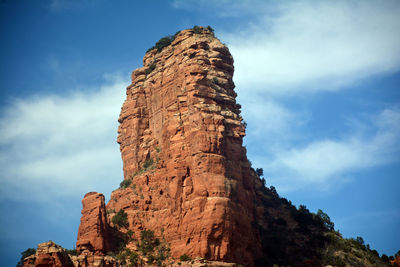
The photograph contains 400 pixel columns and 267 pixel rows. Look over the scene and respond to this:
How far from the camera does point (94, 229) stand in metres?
91.3

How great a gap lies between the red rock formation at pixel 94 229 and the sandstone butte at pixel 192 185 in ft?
0.48

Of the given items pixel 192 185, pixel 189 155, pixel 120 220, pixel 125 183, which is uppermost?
pixel 125 183

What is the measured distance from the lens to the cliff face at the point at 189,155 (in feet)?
282

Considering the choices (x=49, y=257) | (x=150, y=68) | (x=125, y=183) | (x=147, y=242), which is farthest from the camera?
(x=150, y=68)

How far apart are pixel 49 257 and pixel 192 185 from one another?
21217mm

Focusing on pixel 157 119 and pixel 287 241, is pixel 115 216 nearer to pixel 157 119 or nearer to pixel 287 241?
pixel 157 119

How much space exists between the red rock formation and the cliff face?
4.91m

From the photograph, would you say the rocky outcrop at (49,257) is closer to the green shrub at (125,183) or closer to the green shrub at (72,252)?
the green shrub at (72,252)

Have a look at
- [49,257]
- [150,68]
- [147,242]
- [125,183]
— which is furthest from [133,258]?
[150,68]

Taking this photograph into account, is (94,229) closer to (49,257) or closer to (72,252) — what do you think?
(72,252)

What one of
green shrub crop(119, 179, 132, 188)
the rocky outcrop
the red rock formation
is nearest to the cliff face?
green shrub crop(119, 179, 132, 188)

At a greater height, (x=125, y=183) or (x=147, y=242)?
(x=125, y=183)

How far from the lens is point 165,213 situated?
3644 inches

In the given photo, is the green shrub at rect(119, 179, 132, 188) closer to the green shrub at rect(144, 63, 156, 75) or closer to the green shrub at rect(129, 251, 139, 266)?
the green shrub at rect(129, 251, 139, 266)
